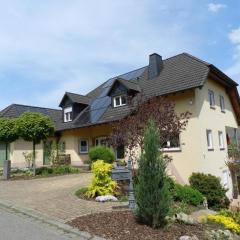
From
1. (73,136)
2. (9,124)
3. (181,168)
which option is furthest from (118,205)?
(73,136)

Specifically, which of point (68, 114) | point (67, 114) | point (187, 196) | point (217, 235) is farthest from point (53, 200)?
point (67, 114)

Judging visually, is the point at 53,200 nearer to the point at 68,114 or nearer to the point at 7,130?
the point at 7,130

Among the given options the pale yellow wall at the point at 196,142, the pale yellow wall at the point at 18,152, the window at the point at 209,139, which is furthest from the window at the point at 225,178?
the pale yellow wall at the point at 18,152

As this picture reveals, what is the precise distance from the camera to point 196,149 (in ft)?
58.9

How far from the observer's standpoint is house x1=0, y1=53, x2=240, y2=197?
1830cm

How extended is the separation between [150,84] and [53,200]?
496 inches

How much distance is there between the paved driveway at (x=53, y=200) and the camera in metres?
9.20

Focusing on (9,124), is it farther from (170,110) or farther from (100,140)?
(170,110)

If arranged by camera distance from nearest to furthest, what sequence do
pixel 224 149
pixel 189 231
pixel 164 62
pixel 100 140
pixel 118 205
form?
pixel 189 231 → pixel 118 205 → pixel 224 149 → pixel 164 62 → pixel 100 140

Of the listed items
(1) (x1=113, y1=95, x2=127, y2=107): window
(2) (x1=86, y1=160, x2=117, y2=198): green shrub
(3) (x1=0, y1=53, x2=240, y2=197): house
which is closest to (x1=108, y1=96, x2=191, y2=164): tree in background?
(2) (x1=86, y1=160, x2=117, y2=198): green shrub

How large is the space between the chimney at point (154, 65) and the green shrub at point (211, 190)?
28.9ft

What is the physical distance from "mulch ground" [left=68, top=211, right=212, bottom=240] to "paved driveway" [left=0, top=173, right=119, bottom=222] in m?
0.74

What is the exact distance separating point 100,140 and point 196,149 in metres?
10.2

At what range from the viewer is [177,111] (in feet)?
62.4
